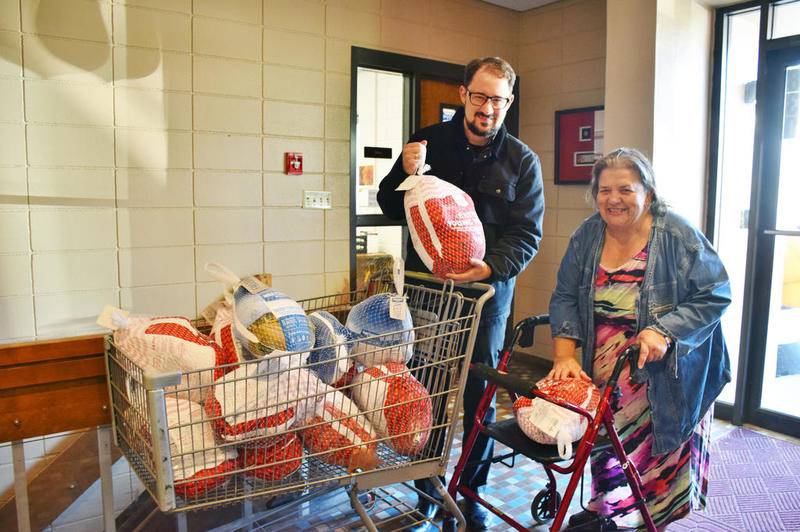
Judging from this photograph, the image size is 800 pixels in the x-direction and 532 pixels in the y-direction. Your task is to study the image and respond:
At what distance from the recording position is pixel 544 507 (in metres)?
2.45

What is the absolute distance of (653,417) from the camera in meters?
2.02

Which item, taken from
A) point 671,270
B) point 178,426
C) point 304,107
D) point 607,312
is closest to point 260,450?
point 178,426

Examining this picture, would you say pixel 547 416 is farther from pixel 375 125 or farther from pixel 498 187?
pixel 375 125

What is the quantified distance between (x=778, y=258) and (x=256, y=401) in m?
3.16

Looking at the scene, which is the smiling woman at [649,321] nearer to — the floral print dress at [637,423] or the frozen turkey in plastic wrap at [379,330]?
the floral print dress at [637,423]

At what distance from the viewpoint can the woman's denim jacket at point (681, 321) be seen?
6.24ft

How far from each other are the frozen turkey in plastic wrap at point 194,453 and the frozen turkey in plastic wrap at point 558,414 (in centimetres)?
92

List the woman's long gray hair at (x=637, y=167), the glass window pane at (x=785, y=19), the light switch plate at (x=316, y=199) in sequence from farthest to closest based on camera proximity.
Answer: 1. the light switch plate at (x=316, y=199)
2. the glass window pane at (x=785, y=19)
3. the woman's long gray hair at (x=637, y=167)

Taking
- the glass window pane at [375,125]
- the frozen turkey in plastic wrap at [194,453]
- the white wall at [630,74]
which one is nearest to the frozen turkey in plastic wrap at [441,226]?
the frozen turkey in plastic wrap at [194,453]

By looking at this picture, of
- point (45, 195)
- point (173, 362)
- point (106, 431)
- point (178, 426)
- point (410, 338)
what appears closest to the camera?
point (178, 426)

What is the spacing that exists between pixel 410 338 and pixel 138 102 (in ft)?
6.09

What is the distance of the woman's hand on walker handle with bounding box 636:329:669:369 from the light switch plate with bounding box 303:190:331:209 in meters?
2.00

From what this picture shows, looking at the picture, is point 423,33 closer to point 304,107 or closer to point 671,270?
point 304,107

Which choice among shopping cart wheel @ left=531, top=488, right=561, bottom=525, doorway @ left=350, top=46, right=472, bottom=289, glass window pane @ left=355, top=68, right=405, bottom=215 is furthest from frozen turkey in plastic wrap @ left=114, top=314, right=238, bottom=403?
glass window pane @ left=355, top=68, right=405, bottom=215
